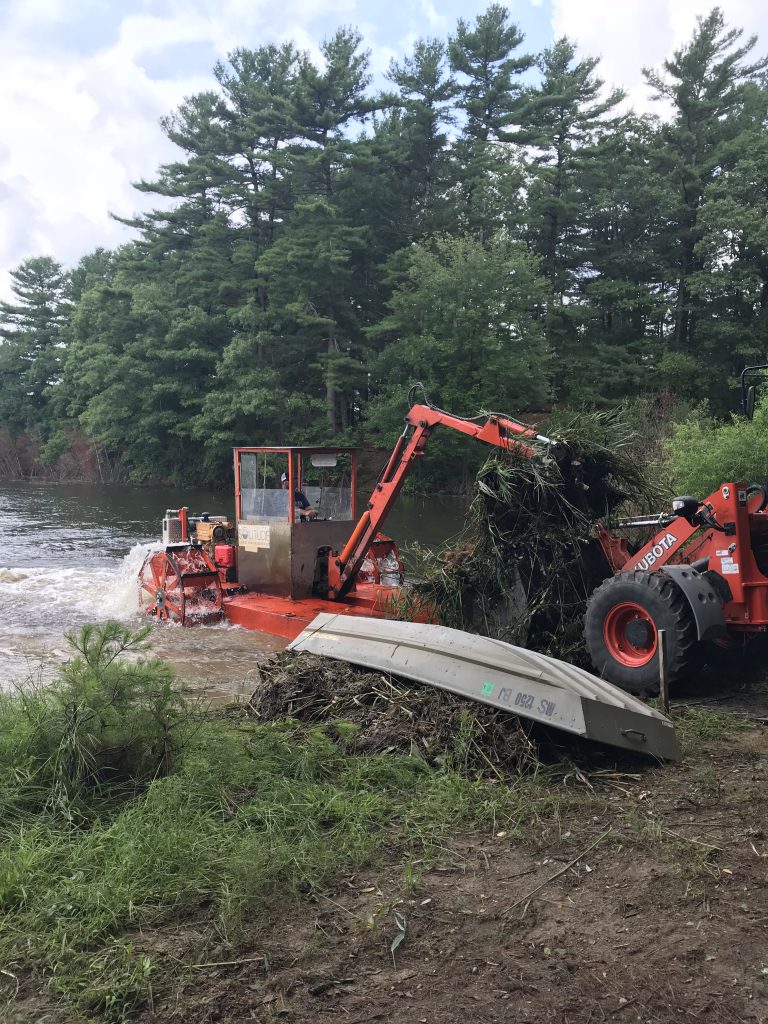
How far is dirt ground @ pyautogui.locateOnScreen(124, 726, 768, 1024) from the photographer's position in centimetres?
314

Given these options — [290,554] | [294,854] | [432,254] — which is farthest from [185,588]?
[432,254]

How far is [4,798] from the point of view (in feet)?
15.3

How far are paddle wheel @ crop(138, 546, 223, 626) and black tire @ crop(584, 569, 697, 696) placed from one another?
650cm

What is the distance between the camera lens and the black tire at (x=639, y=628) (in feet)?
24.7

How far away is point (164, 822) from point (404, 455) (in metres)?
7.23

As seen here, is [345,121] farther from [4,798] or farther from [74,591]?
[4,798]

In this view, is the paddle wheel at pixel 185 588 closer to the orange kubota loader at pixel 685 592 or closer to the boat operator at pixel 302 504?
the boat operator at pixel 302 504

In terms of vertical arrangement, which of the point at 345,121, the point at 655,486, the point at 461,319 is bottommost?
the point at 655,486

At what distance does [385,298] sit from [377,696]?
119 feet

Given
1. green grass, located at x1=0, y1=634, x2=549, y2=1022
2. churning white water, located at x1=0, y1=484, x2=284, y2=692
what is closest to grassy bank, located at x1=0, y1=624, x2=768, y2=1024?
green grass, located at x1=0, y1=634, x2=549, y2=1022

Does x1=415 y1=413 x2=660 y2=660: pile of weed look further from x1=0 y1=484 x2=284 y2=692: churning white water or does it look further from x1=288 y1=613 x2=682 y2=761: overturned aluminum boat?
x1=0 y1=484 x2=284 y2=692: churning white water

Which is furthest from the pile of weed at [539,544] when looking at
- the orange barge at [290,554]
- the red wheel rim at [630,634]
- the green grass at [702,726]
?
the orange barge at [290,554]

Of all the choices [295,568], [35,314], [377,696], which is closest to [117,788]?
[377,696]

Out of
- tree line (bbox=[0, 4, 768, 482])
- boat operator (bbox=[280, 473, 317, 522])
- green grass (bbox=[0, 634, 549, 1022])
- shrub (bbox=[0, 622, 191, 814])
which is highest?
tree line (bbox=[0, 4, 768, 482])
